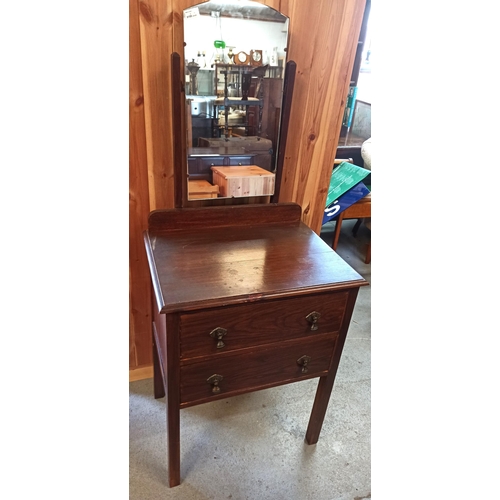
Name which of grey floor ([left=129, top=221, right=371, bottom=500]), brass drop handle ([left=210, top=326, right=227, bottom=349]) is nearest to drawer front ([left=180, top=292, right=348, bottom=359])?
brass drop handle ([left=210, top=326, right=227, bottom=349])

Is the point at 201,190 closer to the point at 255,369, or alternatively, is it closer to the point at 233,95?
the point at 233,95

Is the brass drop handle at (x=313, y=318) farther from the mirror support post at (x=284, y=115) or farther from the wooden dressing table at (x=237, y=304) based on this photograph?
the mirror support post at (x=284, y=115)

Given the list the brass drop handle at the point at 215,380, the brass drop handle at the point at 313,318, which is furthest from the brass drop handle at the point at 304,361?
the brass drop handle at the point at 215,380

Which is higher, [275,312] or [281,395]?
[275,312]

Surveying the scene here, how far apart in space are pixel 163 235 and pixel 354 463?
1.06 m

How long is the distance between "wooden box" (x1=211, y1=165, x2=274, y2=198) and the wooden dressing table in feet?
0.19

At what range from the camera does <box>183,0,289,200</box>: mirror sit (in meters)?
1.01

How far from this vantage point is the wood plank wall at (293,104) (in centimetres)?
101

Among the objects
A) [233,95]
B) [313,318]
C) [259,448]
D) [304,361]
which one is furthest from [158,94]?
[259,448]

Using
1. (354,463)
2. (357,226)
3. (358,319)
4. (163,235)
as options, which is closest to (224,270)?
(163,235)

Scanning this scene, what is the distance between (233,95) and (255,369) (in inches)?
32.4

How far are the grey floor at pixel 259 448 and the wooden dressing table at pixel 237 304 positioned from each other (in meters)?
0.12
